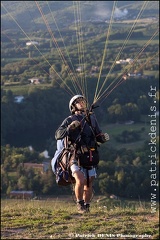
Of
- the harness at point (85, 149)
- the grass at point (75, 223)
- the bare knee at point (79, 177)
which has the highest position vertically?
the harness at point (85, 149)

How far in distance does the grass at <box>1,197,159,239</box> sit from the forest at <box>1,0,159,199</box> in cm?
926

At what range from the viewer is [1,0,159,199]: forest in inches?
1099

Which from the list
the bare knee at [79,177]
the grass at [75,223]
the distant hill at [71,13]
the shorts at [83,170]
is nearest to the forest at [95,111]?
the distant hill at [71,13]

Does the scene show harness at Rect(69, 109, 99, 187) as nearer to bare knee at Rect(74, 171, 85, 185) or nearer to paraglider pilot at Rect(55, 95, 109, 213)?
paraglider pilot at Rect(55, 95, 109, 213)

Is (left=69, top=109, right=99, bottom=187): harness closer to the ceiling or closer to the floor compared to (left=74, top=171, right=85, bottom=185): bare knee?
closer to the ceiling

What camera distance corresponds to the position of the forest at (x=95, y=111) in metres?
27.9

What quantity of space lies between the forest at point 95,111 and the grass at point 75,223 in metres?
9.26

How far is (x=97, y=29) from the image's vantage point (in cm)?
6969

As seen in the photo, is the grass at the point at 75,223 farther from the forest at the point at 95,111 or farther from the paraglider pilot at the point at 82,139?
the forest at the point at 95,111

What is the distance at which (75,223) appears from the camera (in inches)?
426

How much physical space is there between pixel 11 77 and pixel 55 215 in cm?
4327

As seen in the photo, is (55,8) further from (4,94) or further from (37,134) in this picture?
(37,134)

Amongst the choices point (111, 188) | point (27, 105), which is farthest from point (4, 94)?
point (111, 188)

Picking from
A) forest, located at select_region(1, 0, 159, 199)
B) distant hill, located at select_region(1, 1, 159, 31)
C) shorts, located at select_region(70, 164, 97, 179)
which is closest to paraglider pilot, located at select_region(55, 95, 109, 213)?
shorts, located at select_region(70, 164, 97, 179)
